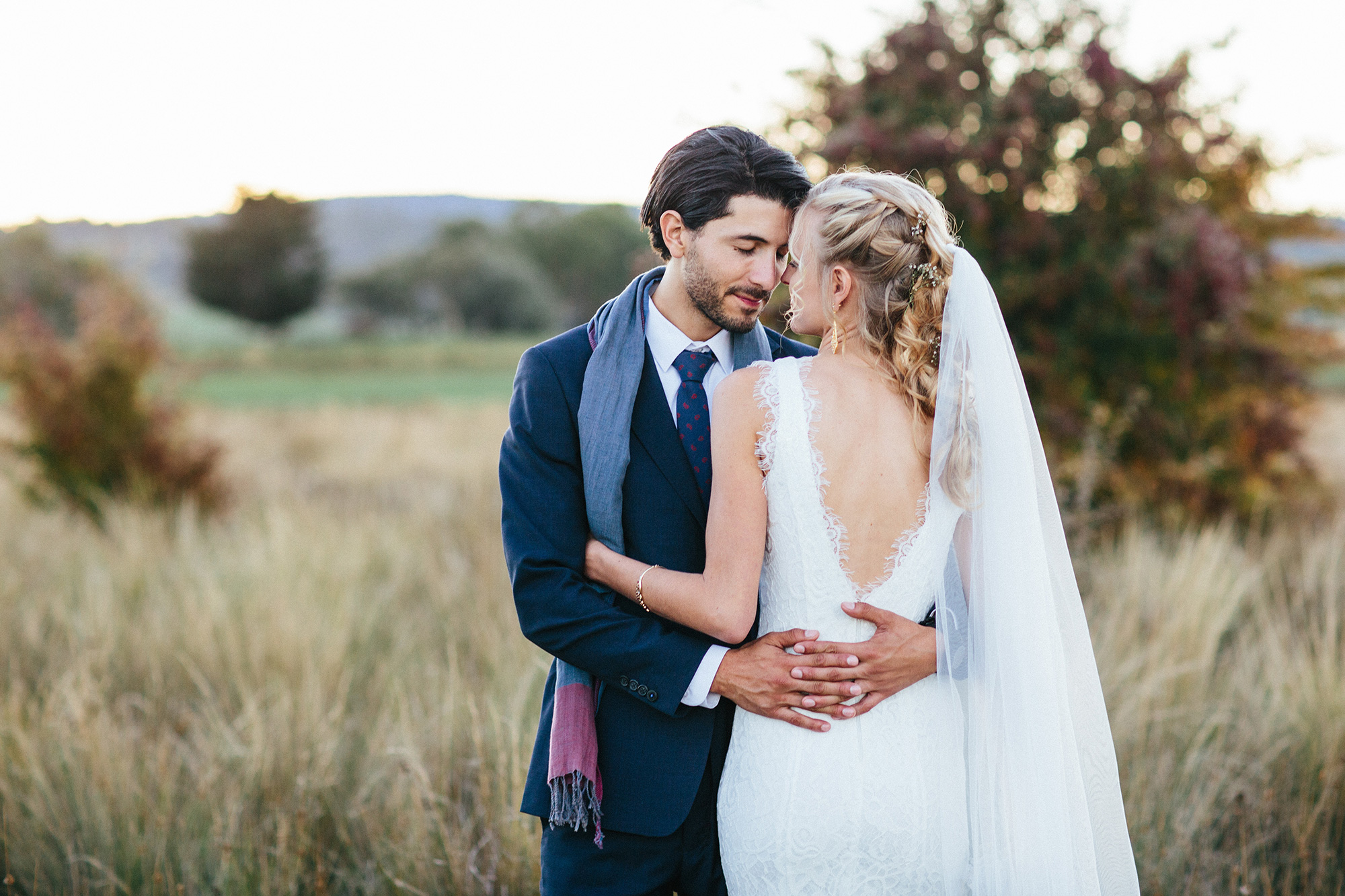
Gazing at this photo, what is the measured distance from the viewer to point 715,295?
226 cm

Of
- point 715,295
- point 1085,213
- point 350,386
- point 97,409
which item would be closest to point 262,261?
point 350,386

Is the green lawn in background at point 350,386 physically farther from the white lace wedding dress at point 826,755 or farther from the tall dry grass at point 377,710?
the white lace wedding dress at point 826,755

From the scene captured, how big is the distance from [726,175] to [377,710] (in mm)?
3075

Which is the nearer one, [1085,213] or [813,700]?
[813,700]

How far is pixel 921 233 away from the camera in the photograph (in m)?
1.98

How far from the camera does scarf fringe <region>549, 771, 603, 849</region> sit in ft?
6.93

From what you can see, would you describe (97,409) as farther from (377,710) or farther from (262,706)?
(377,710)

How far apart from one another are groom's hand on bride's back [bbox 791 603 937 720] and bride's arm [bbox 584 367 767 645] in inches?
6.7

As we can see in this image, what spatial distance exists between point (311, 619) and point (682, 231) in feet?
11.1

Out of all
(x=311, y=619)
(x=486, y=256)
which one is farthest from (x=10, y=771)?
(x=486, y=256)

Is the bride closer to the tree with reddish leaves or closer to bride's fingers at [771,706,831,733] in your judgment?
bride's fingers at [771,706,831,733]

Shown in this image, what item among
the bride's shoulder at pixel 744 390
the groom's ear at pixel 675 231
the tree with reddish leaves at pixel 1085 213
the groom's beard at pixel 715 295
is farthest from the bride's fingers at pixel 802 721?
the tree with reddish leaves at pixel 1085 213

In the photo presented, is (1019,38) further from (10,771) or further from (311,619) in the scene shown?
(10,771)

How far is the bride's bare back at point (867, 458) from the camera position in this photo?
1931 millimetres
